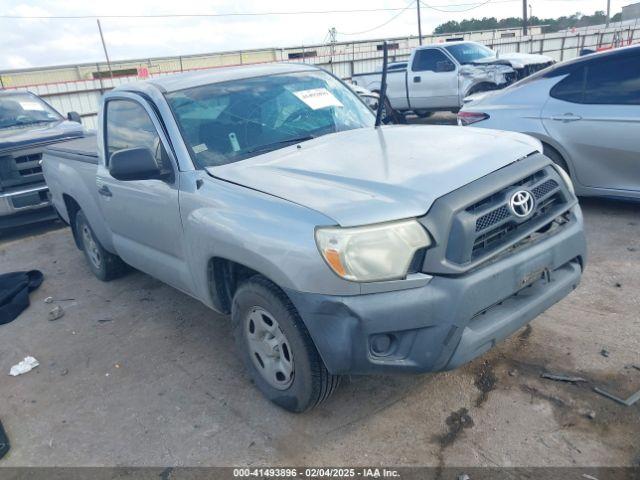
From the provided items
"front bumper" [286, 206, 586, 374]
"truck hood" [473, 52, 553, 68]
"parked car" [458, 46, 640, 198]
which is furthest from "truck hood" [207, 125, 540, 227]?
"truck hood" [473, 52, 553, 68]

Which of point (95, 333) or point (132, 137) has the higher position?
point (132, 137)

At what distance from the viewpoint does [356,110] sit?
13.3 feet

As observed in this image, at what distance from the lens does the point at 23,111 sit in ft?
27.1

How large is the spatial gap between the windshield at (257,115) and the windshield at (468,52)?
30.0ft

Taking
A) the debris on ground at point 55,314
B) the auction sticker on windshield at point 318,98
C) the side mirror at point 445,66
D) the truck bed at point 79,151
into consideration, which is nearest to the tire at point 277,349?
the auction sticker on windshield at point 318,98

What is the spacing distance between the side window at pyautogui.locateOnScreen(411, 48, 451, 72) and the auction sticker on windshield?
9046 millimetres

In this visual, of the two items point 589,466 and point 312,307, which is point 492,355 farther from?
point 312,307

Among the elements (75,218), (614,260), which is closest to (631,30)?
(614,260)

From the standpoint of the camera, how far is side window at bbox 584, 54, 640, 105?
4.96m

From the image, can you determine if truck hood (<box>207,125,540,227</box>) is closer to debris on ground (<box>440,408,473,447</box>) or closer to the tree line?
debris on ground (<box>440,408,473,447</box>)

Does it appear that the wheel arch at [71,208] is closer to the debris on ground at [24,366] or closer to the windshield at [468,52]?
the debris on ground at [24,366]

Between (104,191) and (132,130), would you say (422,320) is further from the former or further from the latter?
(104,191)

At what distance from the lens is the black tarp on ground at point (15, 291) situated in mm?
4797

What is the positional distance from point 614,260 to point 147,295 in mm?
4126
